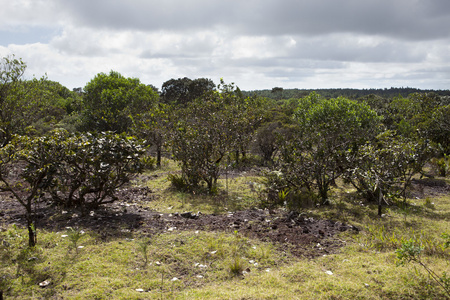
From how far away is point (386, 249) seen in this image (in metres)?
6.00

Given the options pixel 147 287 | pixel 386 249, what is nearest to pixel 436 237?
pixel 386 249

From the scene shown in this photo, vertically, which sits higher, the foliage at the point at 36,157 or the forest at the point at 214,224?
the foliage at the point at 36,157

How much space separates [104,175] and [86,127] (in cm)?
1585

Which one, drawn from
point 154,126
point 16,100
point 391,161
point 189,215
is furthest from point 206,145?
point 16,100

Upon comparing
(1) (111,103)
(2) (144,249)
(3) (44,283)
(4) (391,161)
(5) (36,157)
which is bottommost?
(3) (44,283)

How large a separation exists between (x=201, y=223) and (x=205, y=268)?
2.12 meters

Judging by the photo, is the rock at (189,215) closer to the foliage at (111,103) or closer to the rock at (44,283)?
the rock at (44,283)

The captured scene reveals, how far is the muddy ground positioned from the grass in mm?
319

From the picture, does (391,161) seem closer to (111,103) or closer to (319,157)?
(319,157)

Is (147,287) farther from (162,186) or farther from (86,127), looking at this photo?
(86,127)

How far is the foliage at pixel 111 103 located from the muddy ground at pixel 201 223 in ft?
39.0

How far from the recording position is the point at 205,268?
5160mm

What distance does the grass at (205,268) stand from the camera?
4359mm

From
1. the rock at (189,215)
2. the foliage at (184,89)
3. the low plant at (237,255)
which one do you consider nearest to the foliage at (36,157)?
the rock at (189,215)
